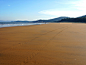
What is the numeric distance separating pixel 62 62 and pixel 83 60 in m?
0.73

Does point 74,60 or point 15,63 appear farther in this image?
point 74,60

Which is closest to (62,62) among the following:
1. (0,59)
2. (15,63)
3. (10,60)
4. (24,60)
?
(24,60)

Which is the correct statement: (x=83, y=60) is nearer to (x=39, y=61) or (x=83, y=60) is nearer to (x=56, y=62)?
(x=56, y=62)

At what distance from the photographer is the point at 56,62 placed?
266 centimetres

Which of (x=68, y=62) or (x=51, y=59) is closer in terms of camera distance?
(x=68, y=62)

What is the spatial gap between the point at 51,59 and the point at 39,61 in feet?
1.40

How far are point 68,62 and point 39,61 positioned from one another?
926 millimetres

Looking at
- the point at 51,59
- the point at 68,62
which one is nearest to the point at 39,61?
the point at 51,59

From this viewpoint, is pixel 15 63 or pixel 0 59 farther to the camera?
pixel 0 59

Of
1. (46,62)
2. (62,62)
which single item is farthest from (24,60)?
(62,62)

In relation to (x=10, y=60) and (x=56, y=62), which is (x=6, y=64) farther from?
(x=56, y=62)

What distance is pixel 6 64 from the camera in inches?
99.5

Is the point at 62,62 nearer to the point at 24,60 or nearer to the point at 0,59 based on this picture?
the point at 24,60

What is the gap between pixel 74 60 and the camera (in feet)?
9.08
